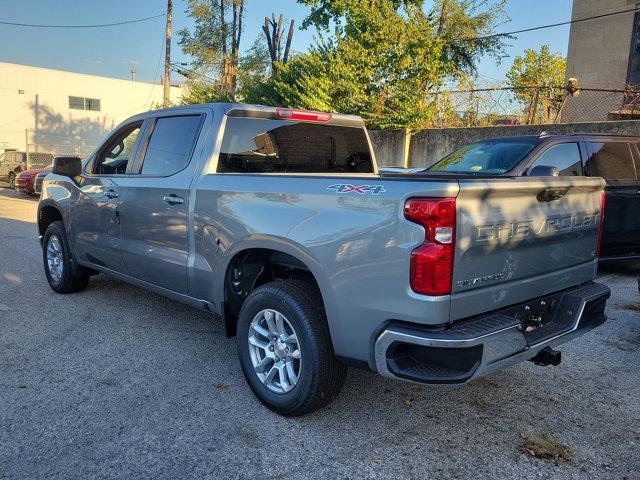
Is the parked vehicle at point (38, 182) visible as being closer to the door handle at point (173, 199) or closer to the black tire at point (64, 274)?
the black tire at point (64, 274)

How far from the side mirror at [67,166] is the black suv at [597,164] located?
4.43 metres

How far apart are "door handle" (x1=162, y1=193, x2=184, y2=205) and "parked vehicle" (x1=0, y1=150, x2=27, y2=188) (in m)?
22.5

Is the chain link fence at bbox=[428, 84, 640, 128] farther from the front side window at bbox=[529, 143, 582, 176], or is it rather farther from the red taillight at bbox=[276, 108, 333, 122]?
the red taillight at bbox=[276, 108, 333, 122]

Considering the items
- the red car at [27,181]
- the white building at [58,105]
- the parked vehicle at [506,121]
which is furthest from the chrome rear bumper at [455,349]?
the white building at [58,105]

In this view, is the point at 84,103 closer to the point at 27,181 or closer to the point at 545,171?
the point at 27,181

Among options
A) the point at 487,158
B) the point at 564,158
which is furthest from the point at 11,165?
the point at 564,158

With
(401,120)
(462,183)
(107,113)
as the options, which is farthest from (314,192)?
(107,113)

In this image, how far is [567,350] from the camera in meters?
4.66

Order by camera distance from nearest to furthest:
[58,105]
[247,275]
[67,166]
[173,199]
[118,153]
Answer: [247,275] → [173,199] → [118,153] → [67,166] → [58,105]

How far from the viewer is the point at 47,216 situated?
6.46 m

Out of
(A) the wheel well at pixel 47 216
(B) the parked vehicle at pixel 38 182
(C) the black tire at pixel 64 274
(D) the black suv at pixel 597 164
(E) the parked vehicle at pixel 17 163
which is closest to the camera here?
(C) the black tire at pixel 64 274

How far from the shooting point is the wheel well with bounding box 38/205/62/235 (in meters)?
6.32

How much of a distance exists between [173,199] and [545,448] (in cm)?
306

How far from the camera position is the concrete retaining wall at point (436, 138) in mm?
11383
